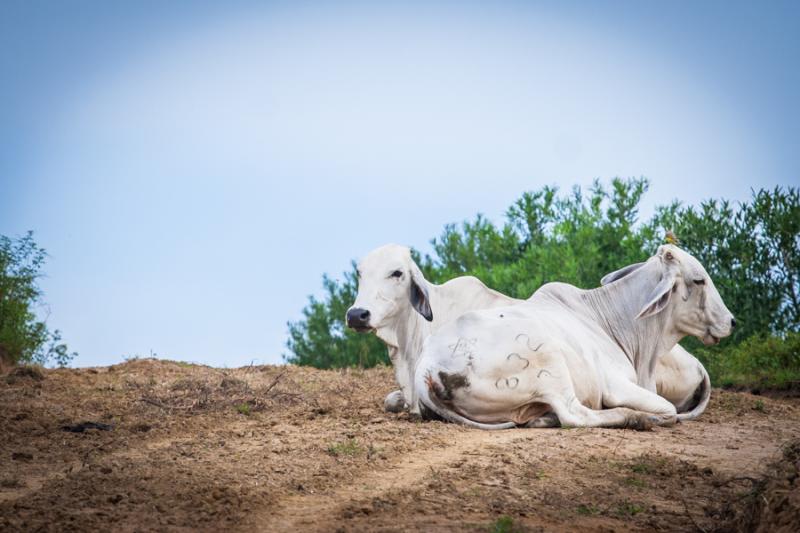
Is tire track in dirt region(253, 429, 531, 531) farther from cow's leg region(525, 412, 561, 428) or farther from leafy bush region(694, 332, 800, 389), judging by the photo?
leafy bush region(694, 332, 800, 389)

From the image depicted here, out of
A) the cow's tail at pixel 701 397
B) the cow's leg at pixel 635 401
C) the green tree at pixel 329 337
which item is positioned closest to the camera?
the cow's leg at pixel 635 401

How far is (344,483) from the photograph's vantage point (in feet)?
19.5

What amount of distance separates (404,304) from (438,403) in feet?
4.69

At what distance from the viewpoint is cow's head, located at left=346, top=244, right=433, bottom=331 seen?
352 inches

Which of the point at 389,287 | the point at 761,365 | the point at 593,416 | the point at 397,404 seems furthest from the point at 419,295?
the point at 761,365

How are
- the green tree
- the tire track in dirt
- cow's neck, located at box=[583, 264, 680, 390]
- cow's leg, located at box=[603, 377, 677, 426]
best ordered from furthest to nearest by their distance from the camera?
the green tree, cow's neck, located at box=[583, 264, 680, 390], cow's leg, located at box=[603, 377, 677, 426], the tire track in dirt

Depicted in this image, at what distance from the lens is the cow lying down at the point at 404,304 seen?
353 inches

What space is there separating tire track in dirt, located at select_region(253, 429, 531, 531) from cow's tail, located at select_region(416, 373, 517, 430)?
403 mm

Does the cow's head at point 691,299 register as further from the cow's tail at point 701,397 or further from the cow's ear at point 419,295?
the cow's ear at point 419,295

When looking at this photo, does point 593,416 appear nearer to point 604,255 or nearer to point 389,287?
point 389,287

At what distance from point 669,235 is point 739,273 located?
23.9 ft

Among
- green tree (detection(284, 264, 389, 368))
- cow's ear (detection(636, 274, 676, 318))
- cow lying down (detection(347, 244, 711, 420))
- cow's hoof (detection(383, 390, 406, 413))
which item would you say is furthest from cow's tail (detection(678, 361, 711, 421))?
green tree (detection(284, 264, 389, 368))

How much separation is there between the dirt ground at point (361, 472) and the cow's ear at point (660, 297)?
1094 mm

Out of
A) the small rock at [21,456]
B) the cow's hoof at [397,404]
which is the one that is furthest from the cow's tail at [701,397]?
the small rock at [21,456]
